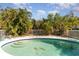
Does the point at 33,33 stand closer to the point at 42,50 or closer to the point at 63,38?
the point at 42,50

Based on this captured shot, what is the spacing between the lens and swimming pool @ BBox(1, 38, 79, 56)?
3.48 meters

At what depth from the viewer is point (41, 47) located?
3525 millimetres

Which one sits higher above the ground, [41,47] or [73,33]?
[73,33]

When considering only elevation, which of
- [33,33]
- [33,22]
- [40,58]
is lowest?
[40,58]

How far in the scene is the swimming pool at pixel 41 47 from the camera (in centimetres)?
348

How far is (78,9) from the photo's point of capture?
344 centimetres

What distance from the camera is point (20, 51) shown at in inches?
138

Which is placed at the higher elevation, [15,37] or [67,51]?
[15,37]

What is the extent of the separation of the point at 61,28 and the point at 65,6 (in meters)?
0.53

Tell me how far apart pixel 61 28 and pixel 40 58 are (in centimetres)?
87

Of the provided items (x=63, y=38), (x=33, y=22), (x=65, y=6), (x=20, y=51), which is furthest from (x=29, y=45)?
(x=65, y=6)

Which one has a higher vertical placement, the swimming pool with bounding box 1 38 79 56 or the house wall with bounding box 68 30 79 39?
the house wall with bounding box 68 30 79 39

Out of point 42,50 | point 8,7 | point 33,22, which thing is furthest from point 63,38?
point 8,7

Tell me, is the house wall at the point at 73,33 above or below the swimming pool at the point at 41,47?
above
